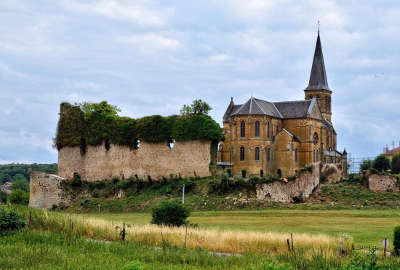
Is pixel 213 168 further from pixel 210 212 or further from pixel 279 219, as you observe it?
pixel 279 219

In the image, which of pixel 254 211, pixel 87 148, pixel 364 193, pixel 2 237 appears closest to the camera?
pixel 2 237

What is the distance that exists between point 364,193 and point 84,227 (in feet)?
88.9

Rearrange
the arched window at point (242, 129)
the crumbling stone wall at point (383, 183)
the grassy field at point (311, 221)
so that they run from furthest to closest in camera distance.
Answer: the arched window at point (242, 129)
the crumbling stone wall at point (383, 183)
the grassy field at point (311, 221)

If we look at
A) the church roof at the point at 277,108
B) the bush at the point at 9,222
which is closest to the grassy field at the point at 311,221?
the bush at the point at 9,222

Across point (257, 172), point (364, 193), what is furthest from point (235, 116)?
point (364, 193)

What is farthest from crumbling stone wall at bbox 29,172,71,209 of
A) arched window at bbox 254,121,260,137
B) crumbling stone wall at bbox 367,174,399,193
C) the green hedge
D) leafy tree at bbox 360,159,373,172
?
leafy tree at bbox 360,159,373,172

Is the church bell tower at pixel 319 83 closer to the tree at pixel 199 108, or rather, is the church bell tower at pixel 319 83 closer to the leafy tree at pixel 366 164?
the leafy tree at pixel 366 164

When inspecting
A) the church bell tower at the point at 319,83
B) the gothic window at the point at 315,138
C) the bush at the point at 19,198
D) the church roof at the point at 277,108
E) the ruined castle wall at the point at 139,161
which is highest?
the church bell tower at the point at 319,83

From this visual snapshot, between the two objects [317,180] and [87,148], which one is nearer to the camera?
[317,180]

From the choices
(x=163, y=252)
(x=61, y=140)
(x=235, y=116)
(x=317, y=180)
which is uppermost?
(x=235, y=116)

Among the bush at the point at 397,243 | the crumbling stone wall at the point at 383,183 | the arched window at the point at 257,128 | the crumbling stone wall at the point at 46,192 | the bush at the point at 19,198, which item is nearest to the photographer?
Answer: the bush at the point at 397,243

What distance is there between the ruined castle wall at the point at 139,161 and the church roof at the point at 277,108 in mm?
19794

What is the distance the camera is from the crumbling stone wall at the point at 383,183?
44.6 metres

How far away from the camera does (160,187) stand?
45875mm
